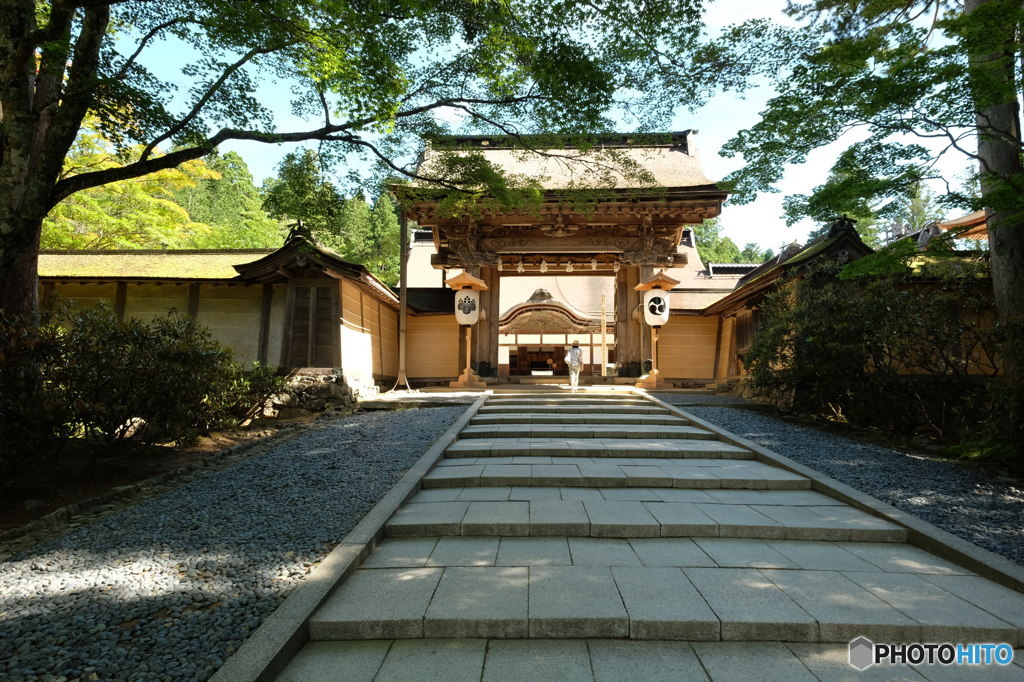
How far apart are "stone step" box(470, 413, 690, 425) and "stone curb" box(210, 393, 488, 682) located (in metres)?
3.97

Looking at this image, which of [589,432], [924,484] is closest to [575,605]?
[924,484]

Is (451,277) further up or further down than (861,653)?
further up

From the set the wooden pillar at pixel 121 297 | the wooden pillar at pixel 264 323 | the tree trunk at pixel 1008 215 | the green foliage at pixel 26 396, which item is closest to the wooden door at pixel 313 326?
the wooden pillar at pixel 264 323

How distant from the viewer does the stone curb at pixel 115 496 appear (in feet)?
12.1

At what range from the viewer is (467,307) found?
11.9m

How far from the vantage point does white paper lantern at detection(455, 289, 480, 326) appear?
39.1 ft

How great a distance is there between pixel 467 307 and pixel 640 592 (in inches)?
381

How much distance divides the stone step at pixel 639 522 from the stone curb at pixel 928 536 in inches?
3.6

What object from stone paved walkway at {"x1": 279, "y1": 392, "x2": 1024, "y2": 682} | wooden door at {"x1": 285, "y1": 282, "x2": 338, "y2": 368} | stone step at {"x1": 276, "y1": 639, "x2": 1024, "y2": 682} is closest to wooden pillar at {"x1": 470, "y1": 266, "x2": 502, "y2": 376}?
wooden door at {"x1": 285, "y1": 282, "x2": 338, "y2": 368}

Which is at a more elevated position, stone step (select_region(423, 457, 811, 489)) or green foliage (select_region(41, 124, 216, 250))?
green foliage (select_region(41, 124, 216, 250))

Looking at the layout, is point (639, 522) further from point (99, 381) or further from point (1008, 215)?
point (1008, 215)

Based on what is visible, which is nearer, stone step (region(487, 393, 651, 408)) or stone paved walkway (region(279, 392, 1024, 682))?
stone paved walkway (region(279, 392, 1024, 682))

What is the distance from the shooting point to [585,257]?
46.2 ft

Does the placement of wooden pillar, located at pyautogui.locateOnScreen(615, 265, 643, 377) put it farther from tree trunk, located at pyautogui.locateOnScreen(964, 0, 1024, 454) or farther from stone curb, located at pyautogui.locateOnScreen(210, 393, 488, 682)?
stone curb, located at pyautogui.locateOnScreen(210, 393, 488, 682)
